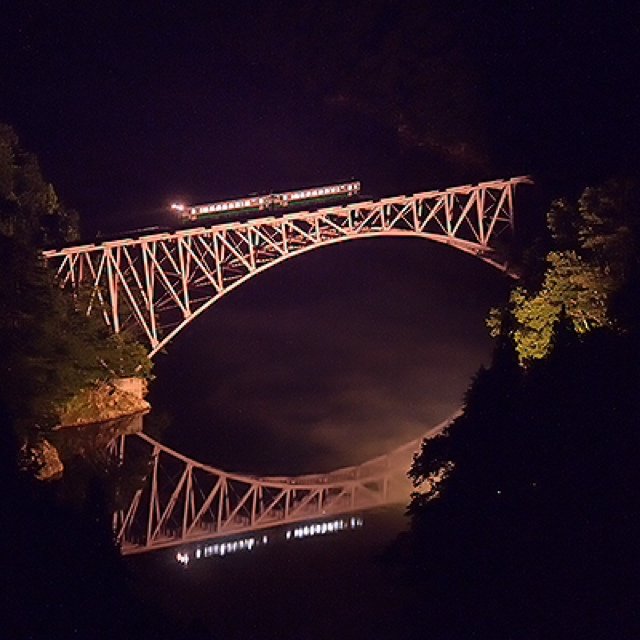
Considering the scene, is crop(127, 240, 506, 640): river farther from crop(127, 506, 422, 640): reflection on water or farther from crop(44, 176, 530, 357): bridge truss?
crop(44, 176, 530, 357): bridge truss

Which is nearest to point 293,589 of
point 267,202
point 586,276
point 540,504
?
point 540,504

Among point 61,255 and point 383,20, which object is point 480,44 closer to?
point 383,20

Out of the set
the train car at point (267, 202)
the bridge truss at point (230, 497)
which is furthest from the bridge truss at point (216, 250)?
the bridge truss at point (230, 497)

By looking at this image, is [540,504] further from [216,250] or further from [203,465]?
[216,250]

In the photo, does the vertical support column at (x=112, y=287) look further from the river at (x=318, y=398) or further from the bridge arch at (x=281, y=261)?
the river at (x=318, y=398)

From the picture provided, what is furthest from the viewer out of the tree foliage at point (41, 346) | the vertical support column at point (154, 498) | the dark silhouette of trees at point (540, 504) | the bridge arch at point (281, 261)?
the bridge arch at point (281, 261)

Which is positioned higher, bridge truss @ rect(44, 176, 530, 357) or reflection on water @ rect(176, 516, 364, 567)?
bridge truss @ rect(44, 176, 530, 357)

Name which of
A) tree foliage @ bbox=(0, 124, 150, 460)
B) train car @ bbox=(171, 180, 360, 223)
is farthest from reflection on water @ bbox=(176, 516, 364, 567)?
train car @ bbox=(171, 180, 360, 223)
